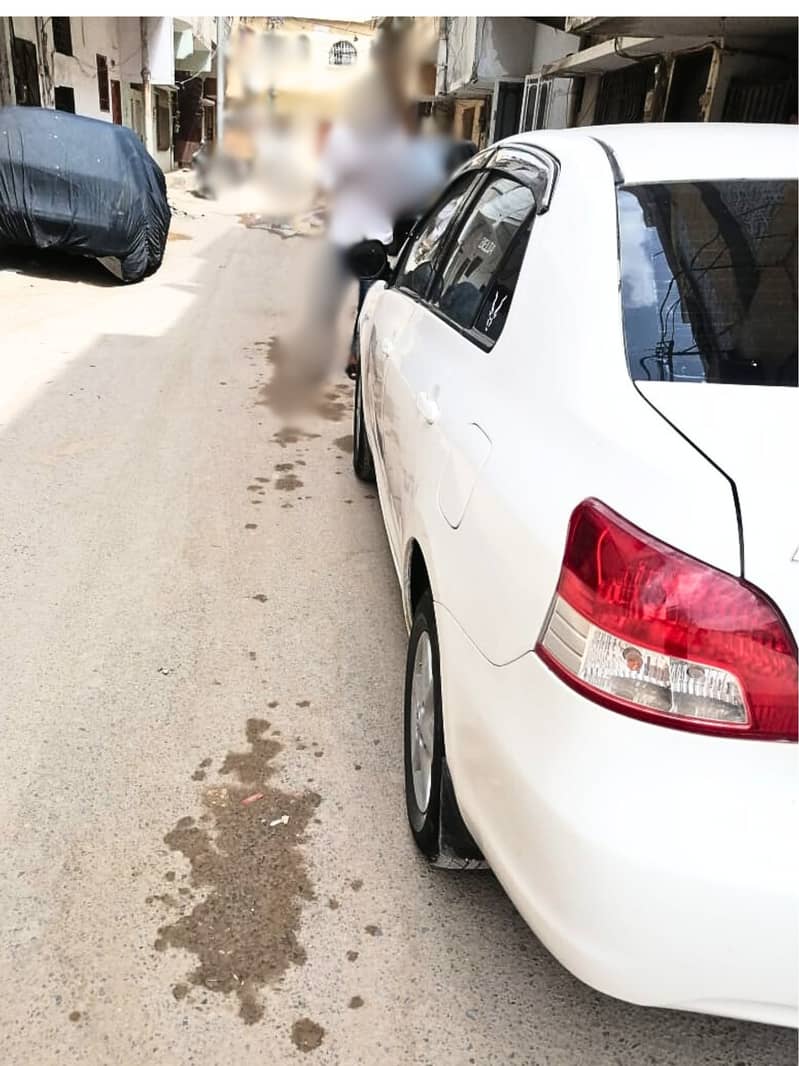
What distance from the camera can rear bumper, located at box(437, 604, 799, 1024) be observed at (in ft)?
4.40

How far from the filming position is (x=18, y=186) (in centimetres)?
966

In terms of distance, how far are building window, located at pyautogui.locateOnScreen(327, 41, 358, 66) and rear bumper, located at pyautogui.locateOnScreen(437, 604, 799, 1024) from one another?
1337 inches

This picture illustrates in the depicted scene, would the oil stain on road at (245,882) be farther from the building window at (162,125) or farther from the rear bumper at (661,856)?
the building window at (162,125)

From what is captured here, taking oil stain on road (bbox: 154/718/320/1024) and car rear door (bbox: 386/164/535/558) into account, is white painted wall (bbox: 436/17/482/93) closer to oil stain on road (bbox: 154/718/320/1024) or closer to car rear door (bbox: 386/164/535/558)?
car rear door (bbox: 386/164/535/558)

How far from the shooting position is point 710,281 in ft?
6.36

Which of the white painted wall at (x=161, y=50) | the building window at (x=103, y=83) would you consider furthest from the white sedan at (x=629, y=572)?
the white painted wall at (x=161, y=50)

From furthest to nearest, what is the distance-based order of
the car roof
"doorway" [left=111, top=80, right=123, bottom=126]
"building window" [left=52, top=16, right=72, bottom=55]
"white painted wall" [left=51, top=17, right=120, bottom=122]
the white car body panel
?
"doorway" [left=111, top=80, right=123, bottom=126], "white painted wall" [left=51, top=17, right=120, bottom=122], "building window" [left=52, top=16, right=72, bottom=55], the car roof, the white car body panel

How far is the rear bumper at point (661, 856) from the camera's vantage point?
1.34m

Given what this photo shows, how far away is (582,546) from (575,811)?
0.43 meters

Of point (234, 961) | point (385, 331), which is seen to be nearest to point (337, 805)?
point (234, 961)

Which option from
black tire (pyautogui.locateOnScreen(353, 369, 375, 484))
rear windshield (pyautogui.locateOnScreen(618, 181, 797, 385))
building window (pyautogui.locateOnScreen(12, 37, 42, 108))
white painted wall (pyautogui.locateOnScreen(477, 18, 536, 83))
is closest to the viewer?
rear windshield (pyautogui.locateOnScreen(618, 181, 797, 385))

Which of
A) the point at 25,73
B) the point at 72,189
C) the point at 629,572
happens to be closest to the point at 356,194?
the point at 72,189

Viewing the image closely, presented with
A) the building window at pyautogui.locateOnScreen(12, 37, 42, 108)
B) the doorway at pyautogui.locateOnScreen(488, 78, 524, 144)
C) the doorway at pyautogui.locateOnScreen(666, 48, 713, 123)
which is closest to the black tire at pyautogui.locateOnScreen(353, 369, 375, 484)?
the doorway at pyautogui.locateOnScreen(666, 48, 713, 123)

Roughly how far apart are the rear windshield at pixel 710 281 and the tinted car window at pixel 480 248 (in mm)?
399
